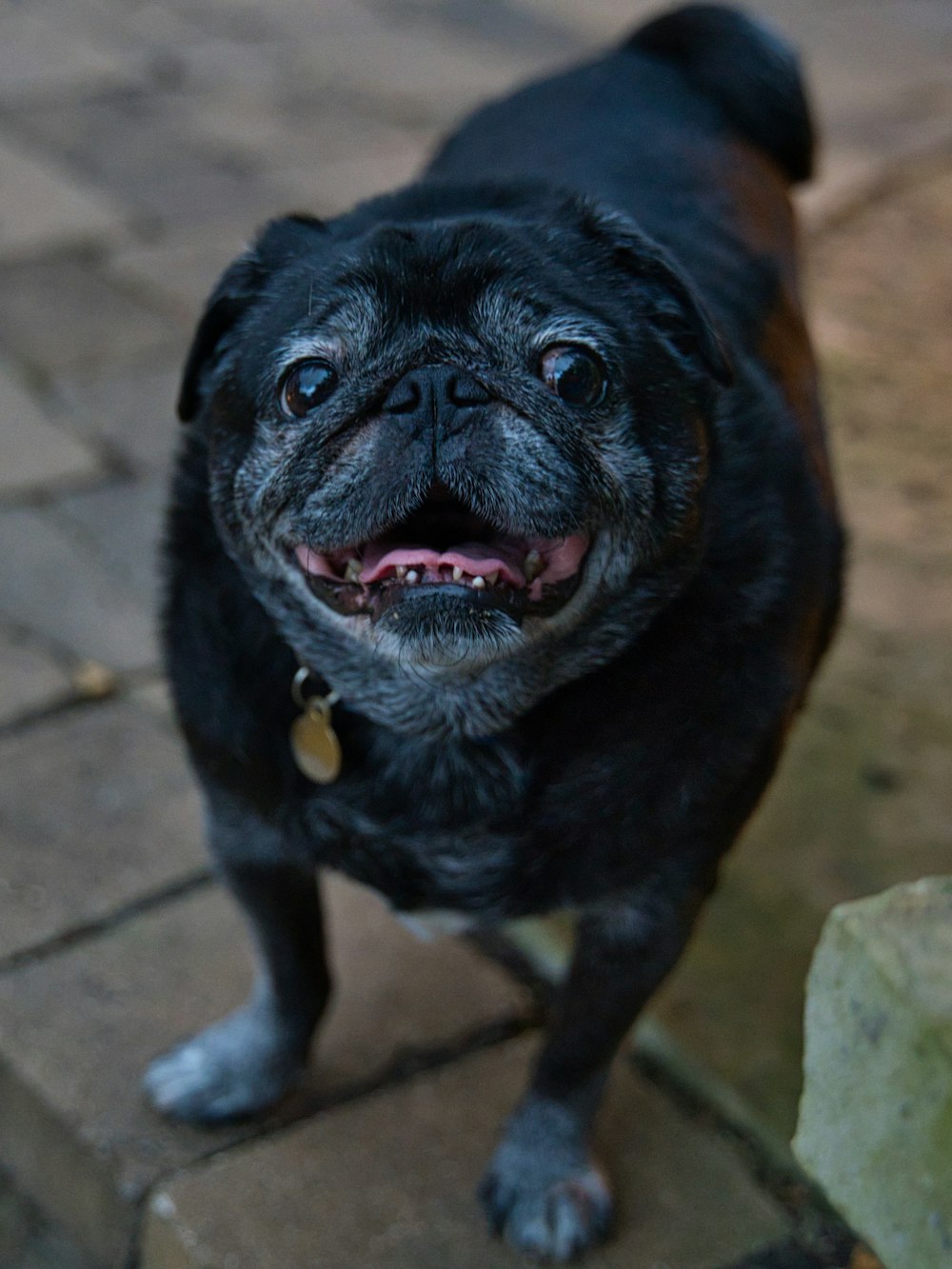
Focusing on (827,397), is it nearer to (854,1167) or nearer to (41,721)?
(41,721)

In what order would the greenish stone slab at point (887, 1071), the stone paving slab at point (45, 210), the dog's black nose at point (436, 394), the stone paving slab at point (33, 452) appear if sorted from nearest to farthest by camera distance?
the greenish stone slab at point (887, 1071), the dog's black nose at point (436, 394), the stone paving slab at point (33, 452), the stone paving slab at point (45, 210)

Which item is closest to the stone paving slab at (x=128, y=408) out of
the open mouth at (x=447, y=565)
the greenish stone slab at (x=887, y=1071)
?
the open mouth at (x=447, y=565)

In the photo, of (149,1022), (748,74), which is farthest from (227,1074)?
(748,74)

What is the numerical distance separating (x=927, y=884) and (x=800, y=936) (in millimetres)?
1169

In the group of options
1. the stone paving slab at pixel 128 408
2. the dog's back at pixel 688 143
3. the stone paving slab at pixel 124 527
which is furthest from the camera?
the stone paving slab at pixel 128 408

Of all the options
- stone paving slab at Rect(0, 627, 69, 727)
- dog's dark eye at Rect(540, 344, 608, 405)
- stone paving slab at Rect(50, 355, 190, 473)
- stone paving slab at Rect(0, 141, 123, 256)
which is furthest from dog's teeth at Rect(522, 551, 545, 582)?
Answer: stone paving slab at Rect(0, 141, 123, 256)

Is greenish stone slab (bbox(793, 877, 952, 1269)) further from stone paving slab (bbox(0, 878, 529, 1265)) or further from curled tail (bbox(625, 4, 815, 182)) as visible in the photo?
curled tail (bbox(625, 4, 815, 182))

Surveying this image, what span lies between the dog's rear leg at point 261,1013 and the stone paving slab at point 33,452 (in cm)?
170

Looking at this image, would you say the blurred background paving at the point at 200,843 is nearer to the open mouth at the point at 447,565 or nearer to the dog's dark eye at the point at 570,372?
the open mouth at the point at 447,565

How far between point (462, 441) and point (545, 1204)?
3.61 feet

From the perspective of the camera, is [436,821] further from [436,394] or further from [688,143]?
[688,143]

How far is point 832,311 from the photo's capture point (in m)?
4.95

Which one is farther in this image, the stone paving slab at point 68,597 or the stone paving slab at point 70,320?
the stone paving slab at point 70,320

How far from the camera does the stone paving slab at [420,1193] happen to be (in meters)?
2.16
